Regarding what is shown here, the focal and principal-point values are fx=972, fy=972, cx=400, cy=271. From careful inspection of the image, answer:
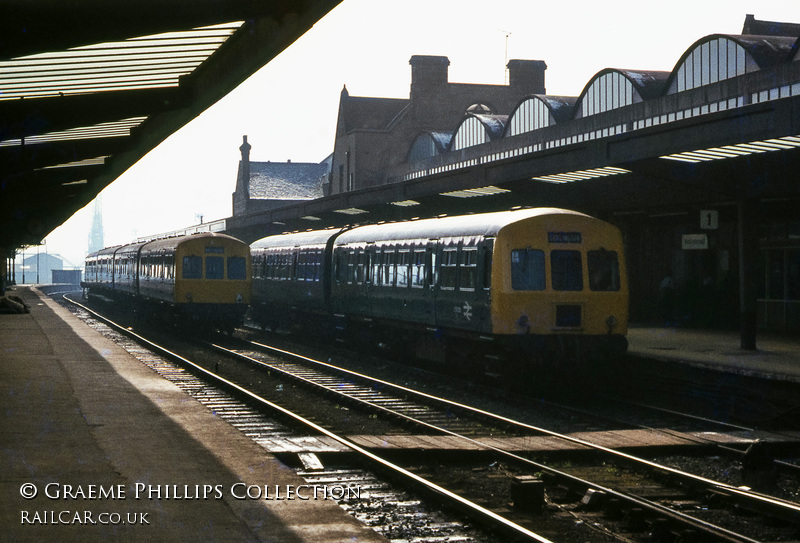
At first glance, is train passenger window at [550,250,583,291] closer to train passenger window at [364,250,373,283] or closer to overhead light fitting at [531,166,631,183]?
overhead light fitting at [531,166,631,183]

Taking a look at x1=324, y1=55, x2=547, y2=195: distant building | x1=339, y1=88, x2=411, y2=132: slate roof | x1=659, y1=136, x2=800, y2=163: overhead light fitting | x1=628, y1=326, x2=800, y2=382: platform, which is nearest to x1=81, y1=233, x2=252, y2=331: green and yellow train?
x1=628, y1=326, x2=800, y2=382: platform

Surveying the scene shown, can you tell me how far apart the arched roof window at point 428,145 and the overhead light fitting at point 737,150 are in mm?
43469

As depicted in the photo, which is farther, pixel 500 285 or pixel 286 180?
pixel 286 180

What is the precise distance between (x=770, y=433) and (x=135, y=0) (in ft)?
29.9

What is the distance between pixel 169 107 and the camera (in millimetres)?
11711

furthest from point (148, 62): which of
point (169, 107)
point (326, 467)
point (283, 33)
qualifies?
point (326, 467)

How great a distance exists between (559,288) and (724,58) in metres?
26.4

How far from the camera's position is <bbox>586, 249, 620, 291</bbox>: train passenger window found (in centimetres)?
1585

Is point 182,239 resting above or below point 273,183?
below

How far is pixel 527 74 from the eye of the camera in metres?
69.2

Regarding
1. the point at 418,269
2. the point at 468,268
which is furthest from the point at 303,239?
the point at 468,268

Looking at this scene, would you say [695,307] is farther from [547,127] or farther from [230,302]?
[547,127]

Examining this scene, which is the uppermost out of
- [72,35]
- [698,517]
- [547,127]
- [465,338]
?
[547,127]

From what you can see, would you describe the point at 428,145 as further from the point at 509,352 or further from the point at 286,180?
the point at 509,352
